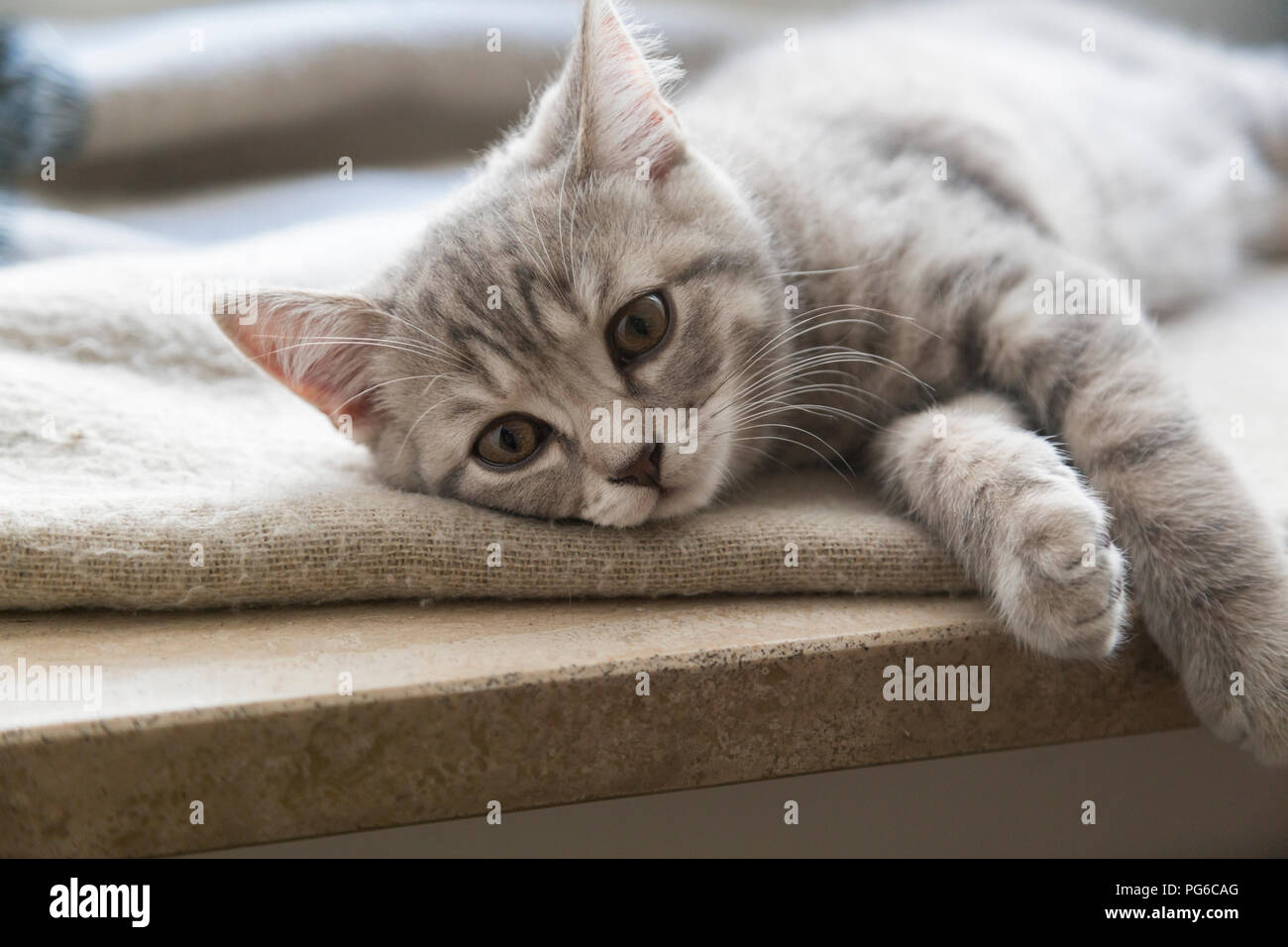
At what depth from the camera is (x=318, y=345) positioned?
1290 millimetres

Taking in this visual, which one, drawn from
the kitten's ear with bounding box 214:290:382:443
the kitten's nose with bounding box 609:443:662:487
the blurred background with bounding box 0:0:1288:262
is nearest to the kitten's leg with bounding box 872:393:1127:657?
the kitten's nose with bounding box 609:443:662:487

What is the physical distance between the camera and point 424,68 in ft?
8.23

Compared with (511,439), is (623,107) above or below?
above

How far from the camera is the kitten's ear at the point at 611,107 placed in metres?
1.24

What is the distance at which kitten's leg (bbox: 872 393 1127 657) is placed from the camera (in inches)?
40.1

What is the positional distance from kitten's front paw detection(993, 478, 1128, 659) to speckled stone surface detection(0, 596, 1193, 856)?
6cm

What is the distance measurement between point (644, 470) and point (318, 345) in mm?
451

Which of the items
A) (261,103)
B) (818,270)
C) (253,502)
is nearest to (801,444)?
(818,270)

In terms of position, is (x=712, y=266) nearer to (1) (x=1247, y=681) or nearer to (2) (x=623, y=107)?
(2) (x=623, y=107)

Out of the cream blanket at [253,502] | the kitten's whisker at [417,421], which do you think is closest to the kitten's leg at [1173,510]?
the cream blanket at [253,502]

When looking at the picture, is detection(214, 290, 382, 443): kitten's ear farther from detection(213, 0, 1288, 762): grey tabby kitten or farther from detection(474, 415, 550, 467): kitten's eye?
detection(474, 415, 550, 467): kitten's eye

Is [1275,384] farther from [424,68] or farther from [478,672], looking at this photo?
[424,68]
